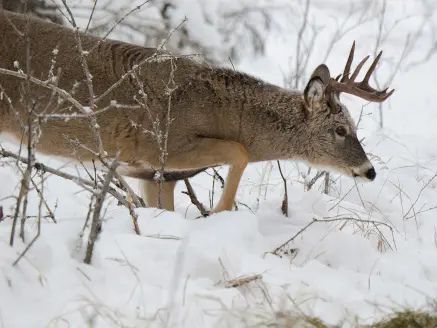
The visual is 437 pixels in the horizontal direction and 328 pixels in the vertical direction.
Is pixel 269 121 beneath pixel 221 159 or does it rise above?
above

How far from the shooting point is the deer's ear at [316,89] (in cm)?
627

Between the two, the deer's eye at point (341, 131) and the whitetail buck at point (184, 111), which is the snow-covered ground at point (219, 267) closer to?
the whitetail buck at point (184, 111)

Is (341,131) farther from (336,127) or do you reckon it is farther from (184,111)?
(184,111)

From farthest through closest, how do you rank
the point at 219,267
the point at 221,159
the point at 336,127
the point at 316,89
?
the point at 336,127 → the point at 316,89 → the point at 221,159 → the point at 219,267

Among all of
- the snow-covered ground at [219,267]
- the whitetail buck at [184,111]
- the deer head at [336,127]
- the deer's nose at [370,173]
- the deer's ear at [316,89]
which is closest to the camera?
the snow-covered ground at [219,267]

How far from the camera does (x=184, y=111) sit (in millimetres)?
6145

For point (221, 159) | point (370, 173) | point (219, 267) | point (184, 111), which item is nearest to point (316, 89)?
point (370, 173)

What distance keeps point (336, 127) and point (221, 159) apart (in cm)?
106

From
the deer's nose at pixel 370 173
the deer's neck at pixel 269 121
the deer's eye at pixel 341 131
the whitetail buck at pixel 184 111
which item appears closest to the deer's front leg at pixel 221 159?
the whitetail buck at pixel 184 111

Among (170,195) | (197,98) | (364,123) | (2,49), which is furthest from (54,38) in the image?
(364,123)

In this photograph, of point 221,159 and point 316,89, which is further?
point 316,89

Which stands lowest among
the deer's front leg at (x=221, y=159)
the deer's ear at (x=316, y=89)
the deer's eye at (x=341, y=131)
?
the deer's front leg at (x=221, y=159)

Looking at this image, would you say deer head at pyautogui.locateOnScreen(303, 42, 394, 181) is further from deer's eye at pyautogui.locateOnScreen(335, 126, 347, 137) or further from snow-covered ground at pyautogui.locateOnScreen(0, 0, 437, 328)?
snow-covered ground at pyautogui.locateOnScreen(0, 0, 437, 328)

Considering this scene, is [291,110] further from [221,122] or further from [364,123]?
[364,123]
